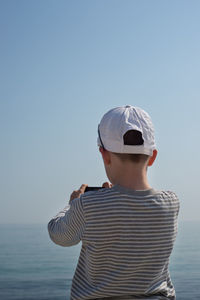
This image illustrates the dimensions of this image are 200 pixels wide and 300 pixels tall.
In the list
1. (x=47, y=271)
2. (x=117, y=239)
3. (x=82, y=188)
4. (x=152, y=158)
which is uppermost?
(x=152, y=158)

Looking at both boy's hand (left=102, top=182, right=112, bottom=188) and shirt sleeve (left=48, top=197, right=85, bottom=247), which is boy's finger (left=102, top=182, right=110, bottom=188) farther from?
shirt sleeve (left=48, top=197, right=85, bottom=247)

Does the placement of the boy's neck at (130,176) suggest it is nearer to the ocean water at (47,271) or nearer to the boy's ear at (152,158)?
the boy's ear at (152,158)

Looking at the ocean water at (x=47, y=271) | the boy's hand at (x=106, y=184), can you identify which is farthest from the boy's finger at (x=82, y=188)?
the ocean water at (x=47, y=271)

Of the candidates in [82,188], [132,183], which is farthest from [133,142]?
[82,188]

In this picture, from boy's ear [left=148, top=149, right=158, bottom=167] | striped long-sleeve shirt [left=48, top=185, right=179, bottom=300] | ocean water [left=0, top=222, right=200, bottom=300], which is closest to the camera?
striped long-sleeve shirt [left=48, top=185, right=179, bottom=300]

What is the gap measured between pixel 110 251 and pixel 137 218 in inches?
6.2

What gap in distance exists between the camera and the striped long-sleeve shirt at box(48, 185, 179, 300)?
1818 millimetres

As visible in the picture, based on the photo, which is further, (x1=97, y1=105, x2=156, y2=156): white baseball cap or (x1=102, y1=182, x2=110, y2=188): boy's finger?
(x1=102, y1=182, x2=110, y2=188): boy's finger

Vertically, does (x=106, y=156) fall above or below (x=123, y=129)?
below

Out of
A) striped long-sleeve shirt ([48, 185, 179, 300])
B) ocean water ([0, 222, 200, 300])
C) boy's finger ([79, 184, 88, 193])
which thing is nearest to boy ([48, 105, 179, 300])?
striped long-sleeve shirt ([48, 185, 179, 300])

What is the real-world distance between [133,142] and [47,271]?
1501cm

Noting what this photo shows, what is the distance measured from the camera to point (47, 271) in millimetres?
16219

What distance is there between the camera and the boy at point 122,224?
1.82m

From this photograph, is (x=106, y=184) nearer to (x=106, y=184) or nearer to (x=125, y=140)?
(x=106, y=184)
